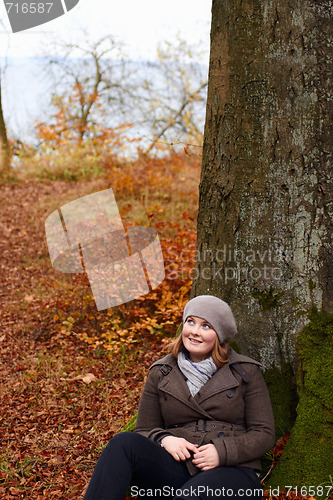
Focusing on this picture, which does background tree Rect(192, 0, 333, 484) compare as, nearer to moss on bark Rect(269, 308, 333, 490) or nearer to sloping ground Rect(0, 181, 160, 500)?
moss on bark Rect(269, 308, 333, 490)

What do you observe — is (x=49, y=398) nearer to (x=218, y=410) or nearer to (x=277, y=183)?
(x=218, y=410)

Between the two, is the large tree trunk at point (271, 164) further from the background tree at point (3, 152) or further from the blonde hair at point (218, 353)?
the background tree at point (3, 152)

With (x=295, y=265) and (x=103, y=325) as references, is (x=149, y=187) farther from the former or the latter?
(x=295, y=265)

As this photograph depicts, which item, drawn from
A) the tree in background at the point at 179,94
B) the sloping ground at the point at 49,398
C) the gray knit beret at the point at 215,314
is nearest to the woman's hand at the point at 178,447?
the gray knit beret at the point at 215,314

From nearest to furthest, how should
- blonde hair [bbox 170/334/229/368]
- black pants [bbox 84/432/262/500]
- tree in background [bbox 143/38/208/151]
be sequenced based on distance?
1. black pants [bbox 84/432/262/500]
2. blonde hair [bbox 170/334/229/368]
3. tree in background [bbox 143/38/208/151]

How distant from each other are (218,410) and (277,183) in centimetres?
146

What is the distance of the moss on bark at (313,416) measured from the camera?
2.79 m

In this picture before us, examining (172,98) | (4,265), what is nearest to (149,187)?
(4,265)

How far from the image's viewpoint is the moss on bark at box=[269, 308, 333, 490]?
279cm

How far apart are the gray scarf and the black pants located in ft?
1.36

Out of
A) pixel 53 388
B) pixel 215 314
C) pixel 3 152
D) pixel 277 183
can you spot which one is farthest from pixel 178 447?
pixel 3 152

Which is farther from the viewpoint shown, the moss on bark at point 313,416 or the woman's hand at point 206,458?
the moss on bark at point 313,416

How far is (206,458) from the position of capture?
2492 millimetres

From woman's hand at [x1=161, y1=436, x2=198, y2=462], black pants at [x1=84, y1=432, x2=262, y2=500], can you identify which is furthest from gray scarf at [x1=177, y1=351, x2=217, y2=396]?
black pants at [x1=84, y1=432, x2=262, y2=500]
